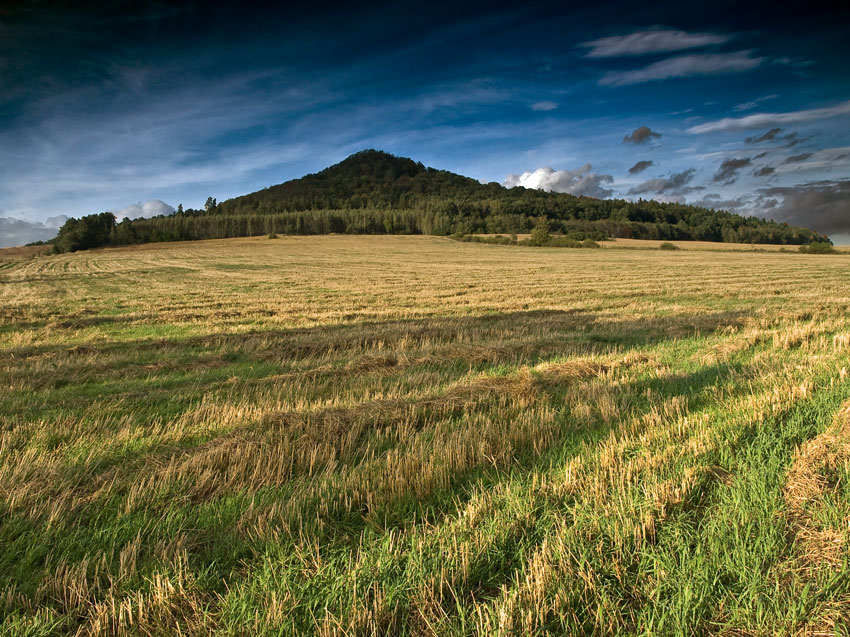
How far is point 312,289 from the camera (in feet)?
79.4

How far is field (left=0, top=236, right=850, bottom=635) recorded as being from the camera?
2.18 metres

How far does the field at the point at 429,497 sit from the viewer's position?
85.9 inches

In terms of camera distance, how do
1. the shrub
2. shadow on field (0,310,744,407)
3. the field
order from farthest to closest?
1. the shrub
2. shadow on field (0,310,744,407)
3. the field

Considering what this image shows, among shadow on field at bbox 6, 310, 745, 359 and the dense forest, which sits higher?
the dense forest

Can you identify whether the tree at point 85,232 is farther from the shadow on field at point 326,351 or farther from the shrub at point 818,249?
the shrub at point 818,249

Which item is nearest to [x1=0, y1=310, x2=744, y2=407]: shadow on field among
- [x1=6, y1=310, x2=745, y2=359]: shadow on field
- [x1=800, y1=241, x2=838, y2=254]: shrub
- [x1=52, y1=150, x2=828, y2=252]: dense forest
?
[x1=6, y1=310, x2=745, y2=359]: shadow on field

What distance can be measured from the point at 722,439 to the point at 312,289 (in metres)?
22.2

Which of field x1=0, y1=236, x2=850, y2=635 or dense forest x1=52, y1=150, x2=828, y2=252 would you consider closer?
field x1=0, y1=236, x2=850, y2=635

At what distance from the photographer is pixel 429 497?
3322 millimetres

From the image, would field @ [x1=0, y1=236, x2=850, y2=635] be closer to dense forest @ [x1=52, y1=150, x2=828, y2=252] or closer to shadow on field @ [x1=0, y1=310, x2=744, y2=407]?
shadow on field @ [x1=0, y1=310, x2=744, y2=407]

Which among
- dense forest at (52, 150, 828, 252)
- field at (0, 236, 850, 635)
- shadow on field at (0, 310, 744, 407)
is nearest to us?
field at (0, 236, 850, 635)

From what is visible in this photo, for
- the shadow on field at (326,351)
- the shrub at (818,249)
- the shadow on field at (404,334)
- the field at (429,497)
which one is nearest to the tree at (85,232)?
the shadow on field at (404,334)

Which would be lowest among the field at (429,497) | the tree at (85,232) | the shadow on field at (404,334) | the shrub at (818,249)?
the shadow on field at (404,334)

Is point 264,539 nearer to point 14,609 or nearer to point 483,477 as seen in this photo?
point 14,609
